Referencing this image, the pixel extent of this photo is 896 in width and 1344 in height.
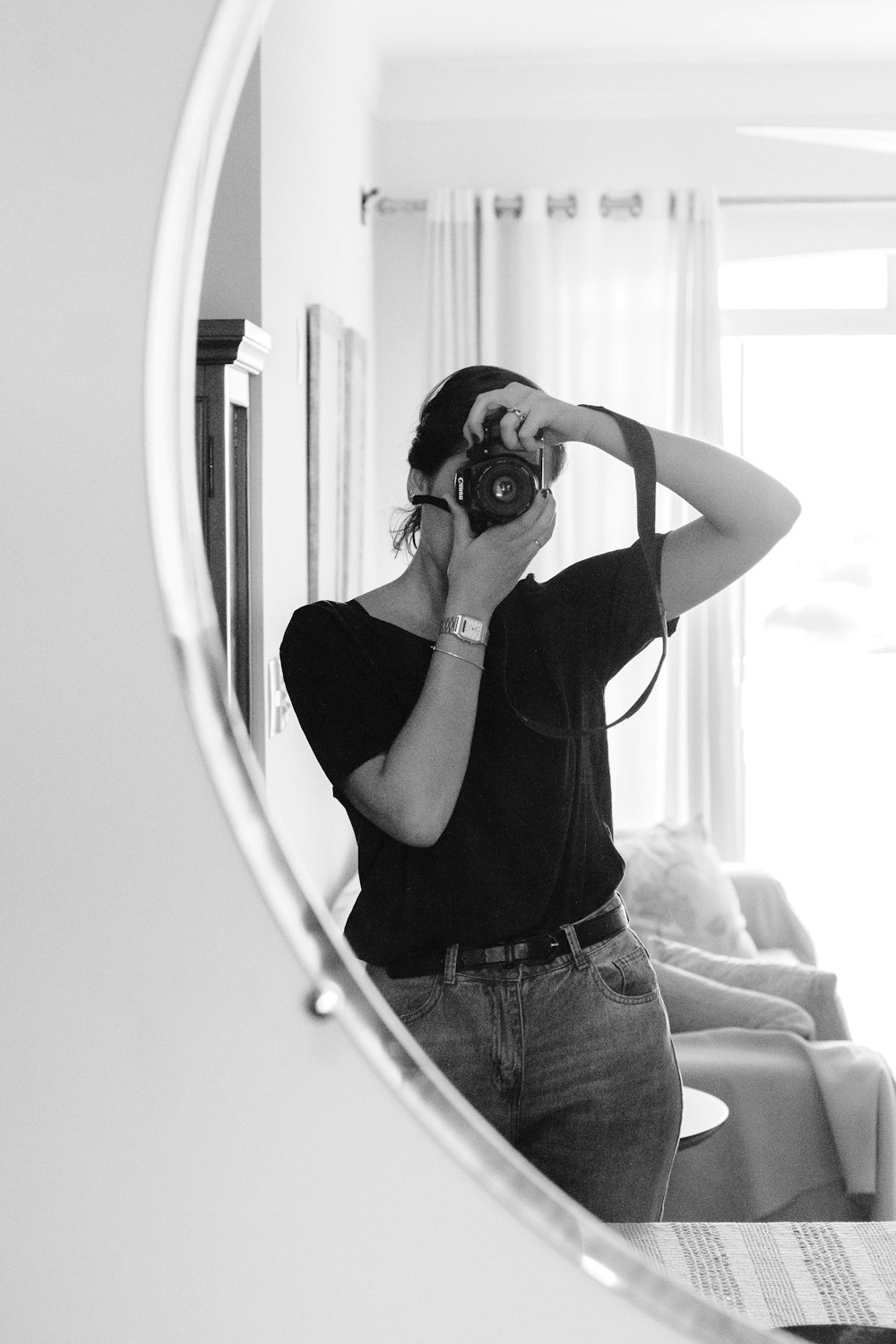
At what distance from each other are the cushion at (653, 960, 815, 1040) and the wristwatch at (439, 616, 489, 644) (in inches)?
4.9

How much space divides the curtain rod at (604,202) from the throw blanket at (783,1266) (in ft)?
1.12

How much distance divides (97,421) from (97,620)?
52 mm

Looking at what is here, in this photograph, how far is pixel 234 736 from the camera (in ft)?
0.86

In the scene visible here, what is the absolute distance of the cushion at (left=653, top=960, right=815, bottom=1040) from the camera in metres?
0.32

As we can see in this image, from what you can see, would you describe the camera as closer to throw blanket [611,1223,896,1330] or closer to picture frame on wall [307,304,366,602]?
picture frame on wall [307,304,366,602]

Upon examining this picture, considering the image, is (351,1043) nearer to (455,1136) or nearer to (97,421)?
(455,1136)

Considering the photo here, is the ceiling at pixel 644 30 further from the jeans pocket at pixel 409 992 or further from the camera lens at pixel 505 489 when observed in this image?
the jeans pocket at pixel 409 992

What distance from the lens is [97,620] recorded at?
259mm

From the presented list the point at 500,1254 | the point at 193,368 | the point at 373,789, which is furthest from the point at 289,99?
the point at 500,1254

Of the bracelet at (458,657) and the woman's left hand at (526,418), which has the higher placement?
the woman's left hand at (526,418)

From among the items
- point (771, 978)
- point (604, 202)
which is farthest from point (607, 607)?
point (604, 202)

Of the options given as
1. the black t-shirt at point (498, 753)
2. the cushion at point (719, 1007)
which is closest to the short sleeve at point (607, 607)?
the black t-shirt at point (498, 753)

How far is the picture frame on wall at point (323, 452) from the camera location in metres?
0.32

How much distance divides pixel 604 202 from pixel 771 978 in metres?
0.37
